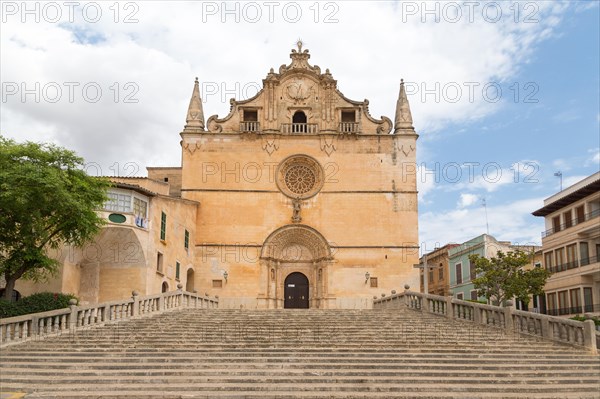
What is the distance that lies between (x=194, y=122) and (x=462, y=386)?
24.9 meters

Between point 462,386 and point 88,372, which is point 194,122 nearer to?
point 88,372

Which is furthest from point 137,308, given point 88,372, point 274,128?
point 274,128

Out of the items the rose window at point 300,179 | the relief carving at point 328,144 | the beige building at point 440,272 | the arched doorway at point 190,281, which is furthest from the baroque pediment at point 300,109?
the beige building at point 440,272

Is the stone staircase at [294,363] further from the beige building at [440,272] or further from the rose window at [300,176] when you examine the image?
the beige building at [440,272]

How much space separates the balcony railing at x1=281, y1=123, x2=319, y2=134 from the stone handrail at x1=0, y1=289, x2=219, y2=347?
556 inches

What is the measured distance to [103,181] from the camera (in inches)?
888

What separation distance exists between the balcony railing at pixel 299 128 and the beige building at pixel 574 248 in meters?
14.9

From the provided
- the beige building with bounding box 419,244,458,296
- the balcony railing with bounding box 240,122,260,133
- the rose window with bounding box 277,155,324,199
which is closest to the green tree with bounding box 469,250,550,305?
the rose window with bounding box 277,155,324,199

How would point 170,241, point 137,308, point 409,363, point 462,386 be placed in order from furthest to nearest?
point 170,241, point 137,308, point 409,363, point 462,386

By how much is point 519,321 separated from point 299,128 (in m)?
19.3

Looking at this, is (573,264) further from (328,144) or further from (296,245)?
(296,245)

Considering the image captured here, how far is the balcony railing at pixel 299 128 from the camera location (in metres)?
35.2

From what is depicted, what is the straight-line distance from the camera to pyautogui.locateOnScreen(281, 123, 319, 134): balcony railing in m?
35.2

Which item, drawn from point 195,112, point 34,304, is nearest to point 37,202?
point 34,304
